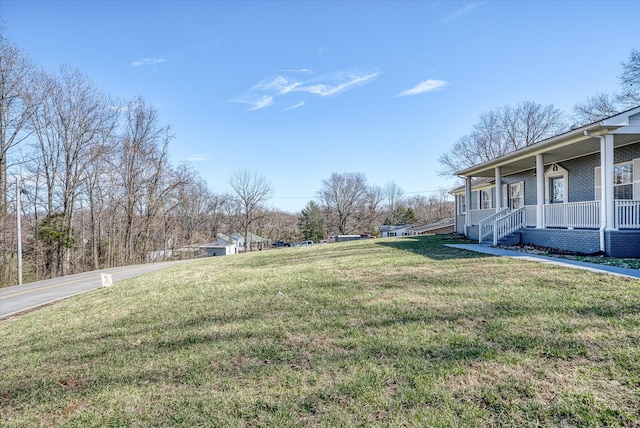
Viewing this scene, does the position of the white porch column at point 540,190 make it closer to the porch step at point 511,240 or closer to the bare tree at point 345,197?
the porch step at point 511,240

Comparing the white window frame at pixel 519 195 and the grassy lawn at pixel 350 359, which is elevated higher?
the white window frame at pixel 519 195

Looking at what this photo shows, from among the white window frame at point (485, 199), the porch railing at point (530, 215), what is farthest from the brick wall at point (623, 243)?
the white window frame at point (485, 199)

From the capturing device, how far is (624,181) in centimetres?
1076

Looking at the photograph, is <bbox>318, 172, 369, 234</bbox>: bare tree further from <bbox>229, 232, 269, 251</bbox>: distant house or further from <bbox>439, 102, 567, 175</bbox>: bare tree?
<bbox>439, 102, 567, 175</bbox>: bare tree

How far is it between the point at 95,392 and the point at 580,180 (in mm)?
15460

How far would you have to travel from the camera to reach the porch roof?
28.2ft

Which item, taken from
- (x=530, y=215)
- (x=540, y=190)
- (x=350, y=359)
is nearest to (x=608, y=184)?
(x=540, y=190)

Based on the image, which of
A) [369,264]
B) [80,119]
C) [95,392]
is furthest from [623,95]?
[80,119]

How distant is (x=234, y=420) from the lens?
2281mm

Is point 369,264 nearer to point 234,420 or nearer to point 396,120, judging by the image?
point 234,420

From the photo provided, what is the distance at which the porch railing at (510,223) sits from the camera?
1280 cm

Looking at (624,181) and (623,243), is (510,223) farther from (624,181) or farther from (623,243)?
(623,243)

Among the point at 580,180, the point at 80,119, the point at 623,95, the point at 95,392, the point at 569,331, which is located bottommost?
the point at 95,392

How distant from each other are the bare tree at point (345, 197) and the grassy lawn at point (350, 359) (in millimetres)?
55342
